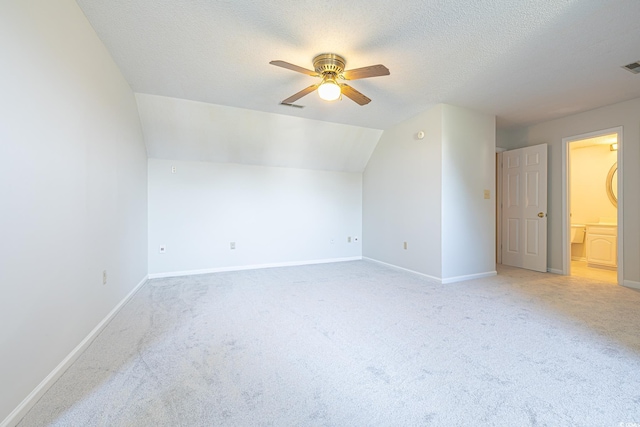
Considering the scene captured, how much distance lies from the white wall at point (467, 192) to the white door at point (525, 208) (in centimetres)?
99

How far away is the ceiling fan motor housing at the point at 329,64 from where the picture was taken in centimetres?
233

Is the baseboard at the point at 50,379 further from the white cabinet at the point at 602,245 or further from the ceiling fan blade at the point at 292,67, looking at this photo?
the white cabinet at the point at 602,245

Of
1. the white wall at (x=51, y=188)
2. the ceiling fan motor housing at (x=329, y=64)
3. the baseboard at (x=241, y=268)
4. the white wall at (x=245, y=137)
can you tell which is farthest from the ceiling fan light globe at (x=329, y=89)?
the baseboard at (x=241, y=268)

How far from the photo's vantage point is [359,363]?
1.68 metres

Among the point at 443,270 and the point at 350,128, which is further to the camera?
the point at 350,128

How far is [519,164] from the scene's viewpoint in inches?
177

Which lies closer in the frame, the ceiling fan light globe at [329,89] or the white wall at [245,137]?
the ceiling fan light globe at [329,89]

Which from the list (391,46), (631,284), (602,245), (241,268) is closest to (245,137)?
(241,268)

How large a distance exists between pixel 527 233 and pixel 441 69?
11.3 ft

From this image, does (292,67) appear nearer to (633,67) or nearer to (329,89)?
(329,89)

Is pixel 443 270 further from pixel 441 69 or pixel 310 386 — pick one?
pixel 310 386

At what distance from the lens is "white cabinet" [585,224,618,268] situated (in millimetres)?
4324

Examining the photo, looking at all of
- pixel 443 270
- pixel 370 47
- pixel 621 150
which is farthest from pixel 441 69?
pixel 621 150

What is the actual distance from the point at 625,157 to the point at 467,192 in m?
1.99
